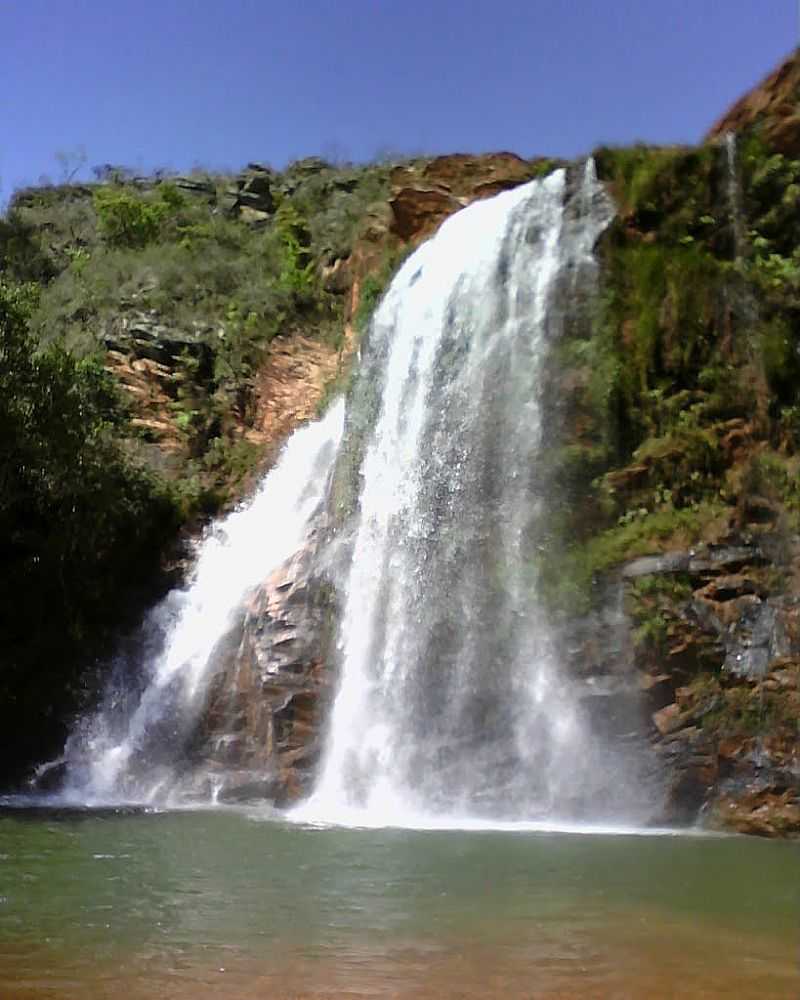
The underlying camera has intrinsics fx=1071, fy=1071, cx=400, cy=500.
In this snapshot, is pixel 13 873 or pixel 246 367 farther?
pixel 246 367

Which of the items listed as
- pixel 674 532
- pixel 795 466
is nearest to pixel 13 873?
pixel 674 532

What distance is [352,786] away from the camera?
1441 cm

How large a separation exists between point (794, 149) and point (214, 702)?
12146mm

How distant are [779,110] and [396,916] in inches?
545

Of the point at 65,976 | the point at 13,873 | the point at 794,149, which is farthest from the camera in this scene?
the point at 794,149

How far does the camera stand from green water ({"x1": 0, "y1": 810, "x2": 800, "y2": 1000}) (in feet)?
18.2

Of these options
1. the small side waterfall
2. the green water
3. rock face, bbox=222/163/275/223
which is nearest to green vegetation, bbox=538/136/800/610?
the small side waterfall

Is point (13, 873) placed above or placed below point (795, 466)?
below

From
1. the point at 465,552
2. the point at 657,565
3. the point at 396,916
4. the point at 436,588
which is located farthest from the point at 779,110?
the point at 396,916


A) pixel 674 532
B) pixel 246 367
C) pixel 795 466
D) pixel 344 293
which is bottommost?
pixel 674 532

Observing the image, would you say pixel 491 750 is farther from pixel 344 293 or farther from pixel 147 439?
pixel 344 293

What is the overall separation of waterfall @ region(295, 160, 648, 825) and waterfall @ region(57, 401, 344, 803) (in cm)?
211

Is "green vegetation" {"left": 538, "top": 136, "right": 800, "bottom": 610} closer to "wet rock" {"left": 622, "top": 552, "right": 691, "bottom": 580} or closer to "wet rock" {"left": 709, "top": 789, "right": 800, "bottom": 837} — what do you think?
"wet rock" {"left": 622, "top": 552, "right": 691, "bottom": 580}

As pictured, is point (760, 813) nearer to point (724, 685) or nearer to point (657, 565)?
point (724, 685)
